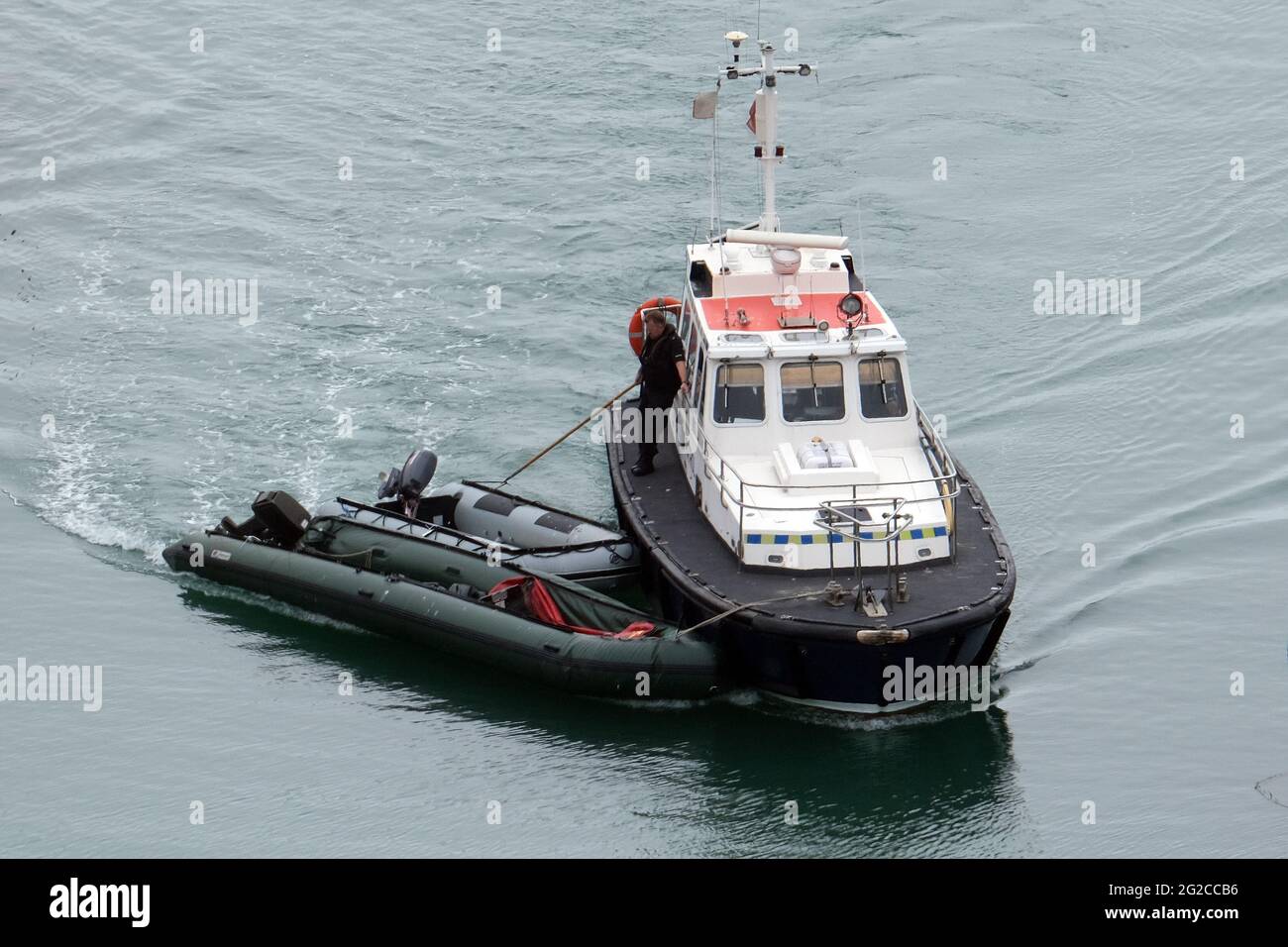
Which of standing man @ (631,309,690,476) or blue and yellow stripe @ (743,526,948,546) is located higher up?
standing man @ (631,309,690,476)

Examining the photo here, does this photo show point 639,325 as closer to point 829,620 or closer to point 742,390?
point 742,390

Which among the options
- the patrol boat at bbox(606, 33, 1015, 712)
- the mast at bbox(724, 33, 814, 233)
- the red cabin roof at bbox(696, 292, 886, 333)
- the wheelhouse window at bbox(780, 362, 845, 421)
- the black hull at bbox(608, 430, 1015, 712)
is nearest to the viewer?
the black hull at bbox(608, 430, 1015, 712)

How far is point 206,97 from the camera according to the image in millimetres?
35844

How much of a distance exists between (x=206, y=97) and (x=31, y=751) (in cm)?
2025

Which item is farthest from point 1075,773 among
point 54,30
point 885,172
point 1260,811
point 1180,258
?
point 54,30

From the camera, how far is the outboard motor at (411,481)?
2208cm

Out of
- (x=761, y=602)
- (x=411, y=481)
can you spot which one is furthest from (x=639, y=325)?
(x=761, y=602)

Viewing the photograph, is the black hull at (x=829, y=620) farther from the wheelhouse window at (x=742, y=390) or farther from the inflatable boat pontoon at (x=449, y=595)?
the wheelhouse window at (x=742, y=390)

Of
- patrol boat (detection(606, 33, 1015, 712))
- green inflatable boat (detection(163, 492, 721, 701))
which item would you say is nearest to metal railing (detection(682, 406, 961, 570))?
patrol boat (detection(606, 33, 1015, 712))

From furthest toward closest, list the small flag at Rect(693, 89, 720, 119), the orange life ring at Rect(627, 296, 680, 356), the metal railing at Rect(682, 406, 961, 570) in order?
the orange life ring at Rect(627, 296, 680, 356), the small flag at Rect(693, 89, 720, 119), the metal railing at Rect(682, 406, 961, 570)

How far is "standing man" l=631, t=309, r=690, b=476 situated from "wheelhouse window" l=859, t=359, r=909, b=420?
2.38 meters

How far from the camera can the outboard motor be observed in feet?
72.4

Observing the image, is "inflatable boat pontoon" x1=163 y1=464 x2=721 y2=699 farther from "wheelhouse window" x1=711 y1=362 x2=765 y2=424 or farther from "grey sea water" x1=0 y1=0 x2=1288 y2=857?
"wheelhouse window" x1=711 y1=362 x2=765 y2=424

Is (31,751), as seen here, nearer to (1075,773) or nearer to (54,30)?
(1075,773)
